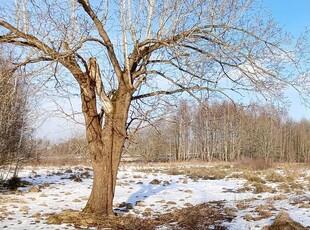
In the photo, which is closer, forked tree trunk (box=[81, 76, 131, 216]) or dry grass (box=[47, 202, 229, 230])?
dry grass (box=[47, 202, 229, 230])

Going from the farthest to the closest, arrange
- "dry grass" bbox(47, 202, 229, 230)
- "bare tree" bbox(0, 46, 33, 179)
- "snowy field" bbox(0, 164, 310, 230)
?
"bare tree" bbox(0, 46, 33, 179)
"snowy field" bbox(0, 164, 310, 230)
"dry grass" bbox(47, 202, 229, 230)

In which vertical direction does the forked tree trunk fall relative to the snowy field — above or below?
above

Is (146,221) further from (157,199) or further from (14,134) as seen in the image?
(14,134)

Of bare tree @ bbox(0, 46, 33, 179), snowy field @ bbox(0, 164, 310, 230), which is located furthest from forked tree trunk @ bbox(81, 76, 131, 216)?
bare tree @ bbox(0, 46, 33, 179)

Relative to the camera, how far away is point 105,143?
8617 mm

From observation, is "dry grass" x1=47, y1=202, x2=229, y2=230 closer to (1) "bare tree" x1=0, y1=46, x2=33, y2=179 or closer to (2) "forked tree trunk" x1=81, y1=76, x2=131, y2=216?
(2) "forked tree trunk" x1=81, y1=76, x2=131, y2=216

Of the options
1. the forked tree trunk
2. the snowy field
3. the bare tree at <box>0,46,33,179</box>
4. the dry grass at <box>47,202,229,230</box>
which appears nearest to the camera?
the dry grass at <box>47,202,229,230</box>

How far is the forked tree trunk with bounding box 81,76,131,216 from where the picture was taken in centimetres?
857

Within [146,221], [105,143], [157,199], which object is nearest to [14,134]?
[157,199]

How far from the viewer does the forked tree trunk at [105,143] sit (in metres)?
8.57

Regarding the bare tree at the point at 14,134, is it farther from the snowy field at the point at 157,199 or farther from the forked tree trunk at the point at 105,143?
the forked tree trunk at the point at 105,143

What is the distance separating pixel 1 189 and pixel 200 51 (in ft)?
34.2

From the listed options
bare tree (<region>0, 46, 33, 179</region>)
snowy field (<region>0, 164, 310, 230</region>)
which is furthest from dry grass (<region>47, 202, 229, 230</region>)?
bare tree (<region>0, 46, 33, 179</region>)

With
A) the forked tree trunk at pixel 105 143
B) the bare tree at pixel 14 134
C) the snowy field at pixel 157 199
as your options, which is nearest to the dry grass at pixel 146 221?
the snowy field at pixel 157 199
